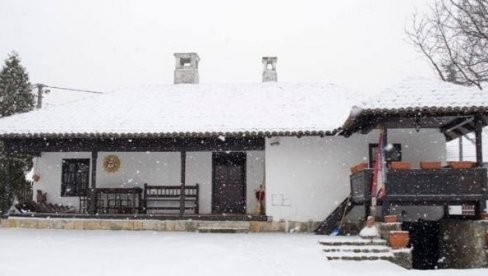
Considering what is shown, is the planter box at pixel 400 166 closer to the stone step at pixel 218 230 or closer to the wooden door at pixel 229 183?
the stone step at pixel 218 230

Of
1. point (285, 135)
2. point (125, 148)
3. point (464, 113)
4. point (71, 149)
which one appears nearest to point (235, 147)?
point (285, 135)

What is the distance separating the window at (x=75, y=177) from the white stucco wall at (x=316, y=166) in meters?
6.36

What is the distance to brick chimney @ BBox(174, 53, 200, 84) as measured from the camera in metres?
20.7

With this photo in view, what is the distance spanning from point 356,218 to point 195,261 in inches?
262

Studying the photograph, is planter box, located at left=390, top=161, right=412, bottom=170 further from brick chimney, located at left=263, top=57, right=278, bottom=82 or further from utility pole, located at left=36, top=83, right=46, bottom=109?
utility pole, located at left=36, top=83, right=46, bottom=109

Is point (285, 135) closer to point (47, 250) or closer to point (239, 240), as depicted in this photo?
point (239, 240)

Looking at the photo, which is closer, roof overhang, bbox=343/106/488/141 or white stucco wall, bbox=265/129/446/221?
roof overhang, bbox=343/106/488/141

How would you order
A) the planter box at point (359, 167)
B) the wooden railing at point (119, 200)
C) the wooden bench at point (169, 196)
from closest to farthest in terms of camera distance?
1. the planter box at point (359, 167)
2. the wooden railing at point (119, 200)
3. the wooden bench at point (169, 196)

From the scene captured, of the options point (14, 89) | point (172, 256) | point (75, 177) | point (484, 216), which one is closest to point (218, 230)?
point (172, 256)

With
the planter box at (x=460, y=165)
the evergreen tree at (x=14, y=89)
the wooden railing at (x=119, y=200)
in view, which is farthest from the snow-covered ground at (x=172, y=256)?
the evergreen tree at (x=14, y=89)

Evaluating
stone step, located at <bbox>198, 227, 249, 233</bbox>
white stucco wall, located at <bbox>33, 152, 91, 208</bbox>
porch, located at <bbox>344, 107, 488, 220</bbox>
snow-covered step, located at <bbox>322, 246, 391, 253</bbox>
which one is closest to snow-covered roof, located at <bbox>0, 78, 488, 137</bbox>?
porch, located at <bbox>344, 107, 488, 220</bbox>

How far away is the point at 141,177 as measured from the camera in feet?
54.7

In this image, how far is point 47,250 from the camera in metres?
10.2

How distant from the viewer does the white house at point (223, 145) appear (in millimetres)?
14141
